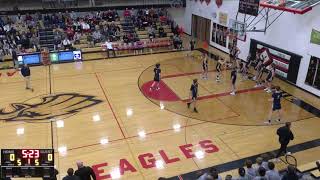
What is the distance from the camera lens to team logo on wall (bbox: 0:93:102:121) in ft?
46.8

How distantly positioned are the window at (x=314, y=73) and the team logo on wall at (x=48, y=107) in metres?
11.0

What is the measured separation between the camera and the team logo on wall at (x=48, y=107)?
46.8 ft

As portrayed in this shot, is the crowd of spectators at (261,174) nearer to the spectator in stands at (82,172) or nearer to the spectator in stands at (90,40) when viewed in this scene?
the spectator in stands at (82,172)

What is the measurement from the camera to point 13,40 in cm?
2330

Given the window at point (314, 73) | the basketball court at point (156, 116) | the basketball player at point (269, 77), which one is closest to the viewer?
the basketball court at point (156, 116)

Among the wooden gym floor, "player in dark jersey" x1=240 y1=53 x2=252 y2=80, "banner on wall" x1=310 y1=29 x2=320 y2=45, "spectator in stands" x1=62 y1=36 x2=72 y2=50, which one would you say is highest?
"banner on wall" x1=310 y1=29 x2=320 y2=45

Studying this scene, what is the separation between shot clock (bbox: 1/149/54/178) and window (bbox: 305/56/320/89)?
45.5 feet

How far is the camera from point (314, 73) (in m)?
16.6

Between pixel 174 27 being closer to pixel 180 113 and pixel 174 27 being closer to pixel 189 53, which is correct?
pixel 189 53

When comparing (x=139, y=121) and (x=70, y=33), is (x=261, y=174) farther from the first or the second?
(x=70, y=33)

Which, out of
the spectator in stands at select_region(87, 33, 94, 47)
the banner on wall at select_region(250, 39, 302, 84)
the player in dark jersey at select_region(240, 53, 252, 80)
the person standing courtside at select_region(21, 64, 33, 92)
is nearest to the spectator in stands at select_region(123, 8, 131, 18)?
the spectator in stands at select_region(87, 33, 94, 47)

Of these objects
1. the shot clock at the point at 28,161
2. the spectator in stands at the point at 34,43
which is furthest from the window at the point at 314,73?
the spectator in stands at the point at 34,43

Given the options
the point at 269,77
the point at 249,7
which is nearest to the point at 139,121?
the point at 269,77

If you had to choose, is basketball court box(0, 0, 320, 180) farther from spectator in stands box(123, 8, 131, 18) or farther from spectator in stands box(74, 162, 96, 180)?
spectator in stands box(123, 8, 131, 18)
